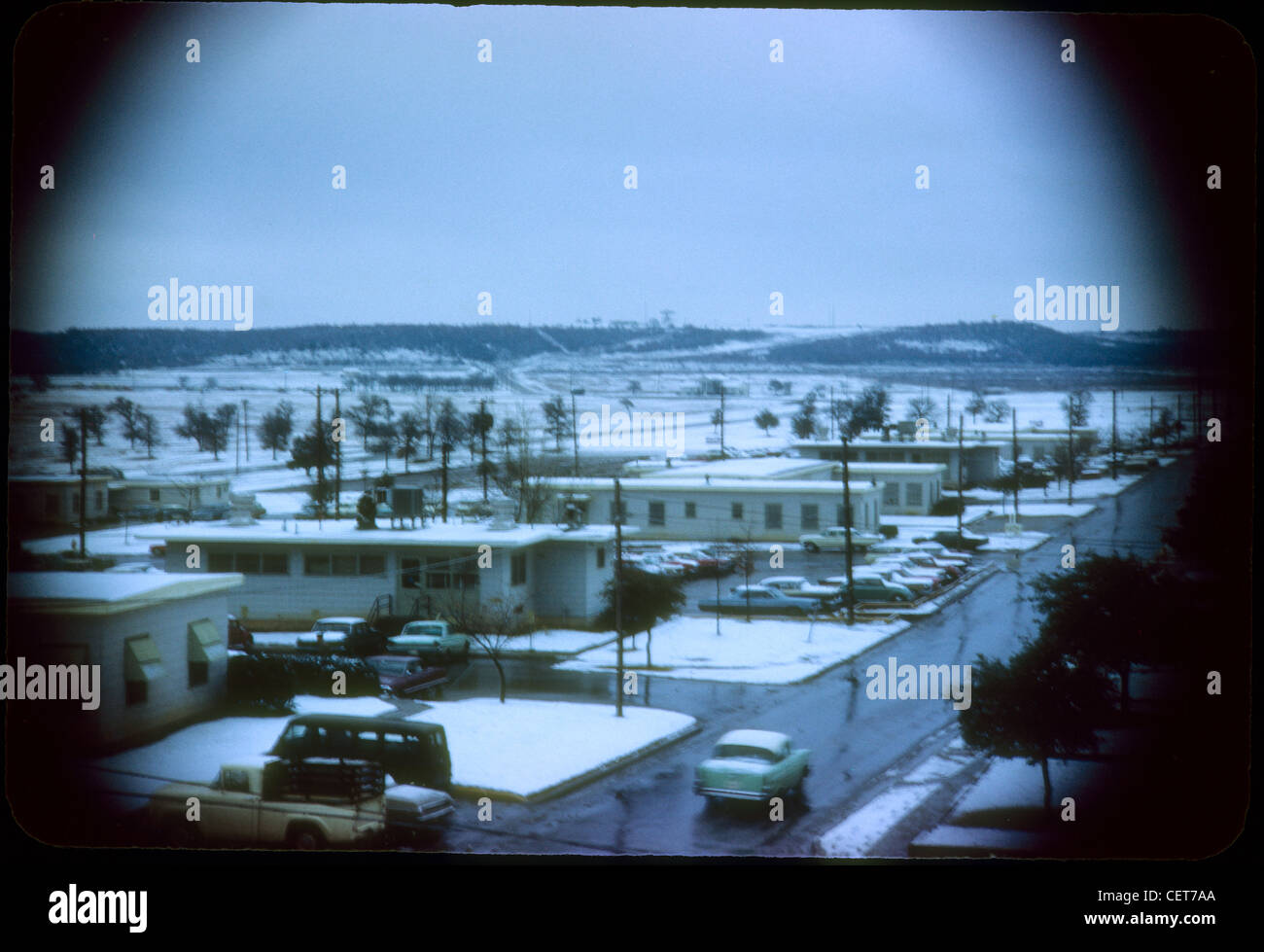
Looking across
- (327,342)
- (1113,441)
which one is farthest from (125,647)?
(1113,441)

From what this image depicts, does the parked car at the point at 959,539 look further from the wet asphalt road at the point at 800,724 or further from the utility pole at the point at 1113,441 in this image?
the utility pole at the point at 1113,441

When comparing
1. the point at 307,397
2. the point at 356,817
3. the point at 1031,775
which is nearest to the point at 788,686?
the point at 1031,775

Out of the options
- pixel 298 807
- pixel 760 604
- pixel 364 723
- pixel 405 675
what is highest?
pixel 760 604

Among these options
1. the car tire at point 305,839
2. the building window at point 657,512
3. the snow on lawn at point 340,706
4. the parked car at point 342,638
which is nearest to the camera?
the car tire at point 305,839

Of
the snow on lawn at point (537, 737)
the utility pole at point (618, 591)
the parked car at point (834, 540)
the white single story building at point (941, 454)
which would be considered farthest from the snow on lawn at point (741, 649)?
the white single story building at point (941, 454)

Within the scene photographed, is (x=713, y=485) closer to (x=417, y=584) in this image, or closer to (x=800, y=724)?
(x=800, y=724)

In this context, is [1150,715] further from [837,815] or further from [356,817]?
[356,817]
